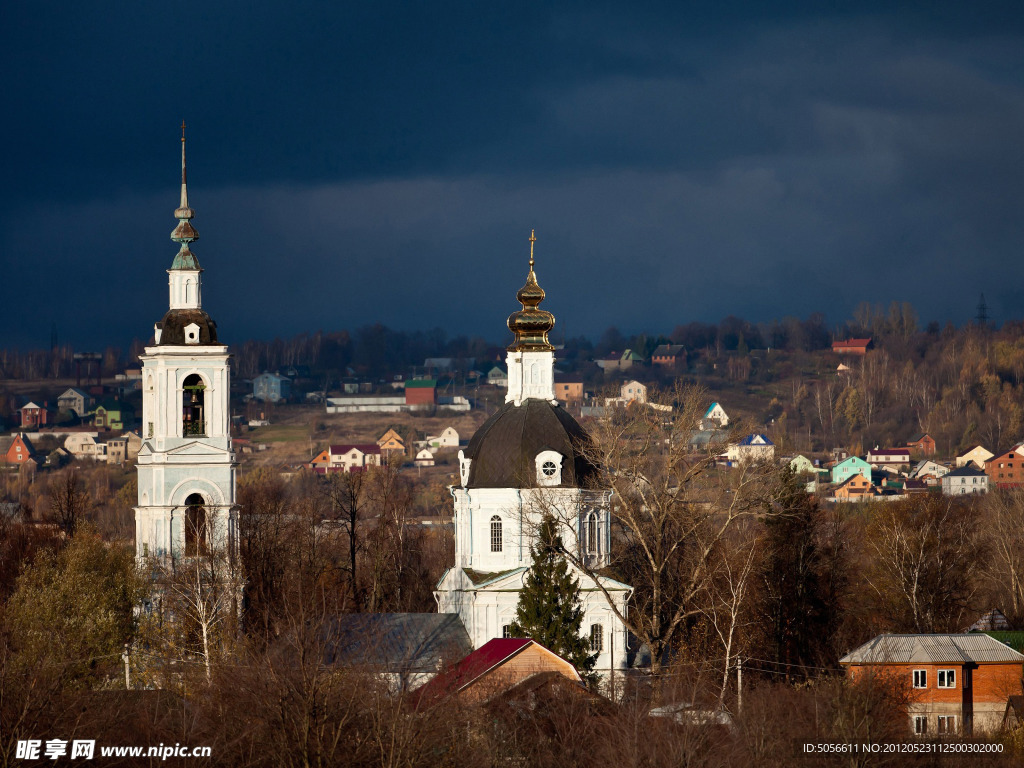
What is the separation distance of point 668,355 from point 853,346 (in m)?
19.4

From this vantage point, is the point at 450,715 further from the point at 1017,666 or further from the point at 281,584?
the point at 281,584

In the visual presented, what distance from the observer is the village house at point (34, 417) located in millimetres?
153913

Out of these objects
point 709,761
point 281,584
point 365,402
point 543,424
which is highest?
point 365,402

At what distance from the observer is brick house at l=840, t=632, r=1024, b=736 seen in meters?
39.7

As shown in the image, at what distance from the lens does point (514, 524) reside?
44.2 m

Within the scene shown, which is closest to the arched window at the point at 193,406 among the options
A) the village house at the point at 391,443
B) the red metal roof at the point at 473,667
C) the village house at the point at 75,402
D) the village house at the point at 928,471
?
the red metal roof at the point at 473,667

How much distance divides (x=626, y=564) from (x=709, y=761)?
23.5m

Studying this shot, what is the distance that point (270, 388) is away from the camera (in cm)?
17562

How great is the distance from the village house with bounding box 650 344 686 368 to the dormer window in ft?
477

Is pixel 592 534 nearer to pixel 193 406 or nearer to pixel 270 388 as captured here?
pixel 193 406

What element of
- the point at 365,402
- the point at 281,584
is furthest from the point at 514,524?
the point at 365,402

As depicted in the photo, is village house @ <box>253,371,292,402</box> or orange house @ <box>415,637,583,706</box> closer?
orange house @ <box>415,637,583,706</box>

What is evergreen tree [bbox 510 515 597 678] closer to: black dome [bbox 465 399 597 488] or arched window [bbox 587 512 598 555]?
black dome [bbox 465 399 597 488]

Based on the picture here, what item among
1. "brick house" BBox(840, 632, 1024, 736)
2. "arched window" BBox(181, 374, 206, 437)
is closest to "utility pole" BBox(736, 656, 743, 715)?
"brick house" BBox(840, 632, 1024, 736)
